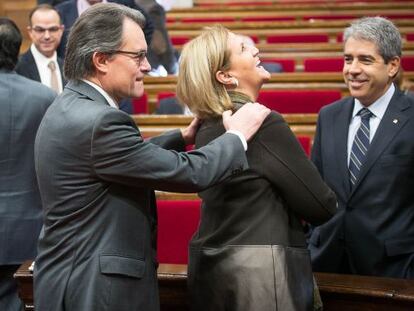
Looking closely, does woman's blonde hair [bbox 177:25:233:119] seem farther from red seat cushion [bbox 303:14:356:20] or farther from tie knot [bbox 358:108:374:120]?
red seat cushion [bbox 303:14:356:20]

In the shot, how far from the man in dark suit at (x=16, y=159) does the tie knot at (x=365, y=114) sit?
70cm

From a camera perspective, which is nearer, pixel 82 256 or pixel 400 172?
pixel 82 256

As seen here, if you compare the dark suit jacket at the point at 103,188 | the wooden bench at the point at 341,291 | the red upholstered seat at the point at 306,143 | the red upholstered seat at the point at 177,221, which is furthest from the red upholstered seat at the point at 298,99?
the dark suit jacket at the point at 103,188

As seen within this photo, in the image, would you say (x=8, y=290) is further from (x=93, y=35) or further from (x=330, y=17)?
(x=330, y=17)

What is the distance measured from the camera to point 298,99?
2918 millimetres

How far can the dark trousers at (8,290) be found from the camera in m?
1.78

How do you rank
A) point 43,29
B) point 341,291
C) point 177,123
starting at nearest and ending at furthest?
point 341,291 < point 177,123 < point 43,29

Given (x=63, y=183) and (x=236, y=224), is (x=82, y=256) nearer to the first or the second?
(x=63, y=183)

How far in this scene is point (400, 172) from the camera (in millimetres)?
1435

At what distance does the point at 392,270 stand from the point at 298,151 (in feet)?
1.57

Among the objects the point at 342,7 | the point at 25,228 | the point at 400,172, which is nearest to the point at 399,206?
the point at 400,172

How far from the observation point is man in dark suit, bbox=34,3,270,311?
41.6 inches

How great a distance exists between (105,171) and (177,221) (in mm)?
743

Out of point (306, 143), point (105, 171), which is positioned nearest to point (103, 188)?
point (105, 171)
